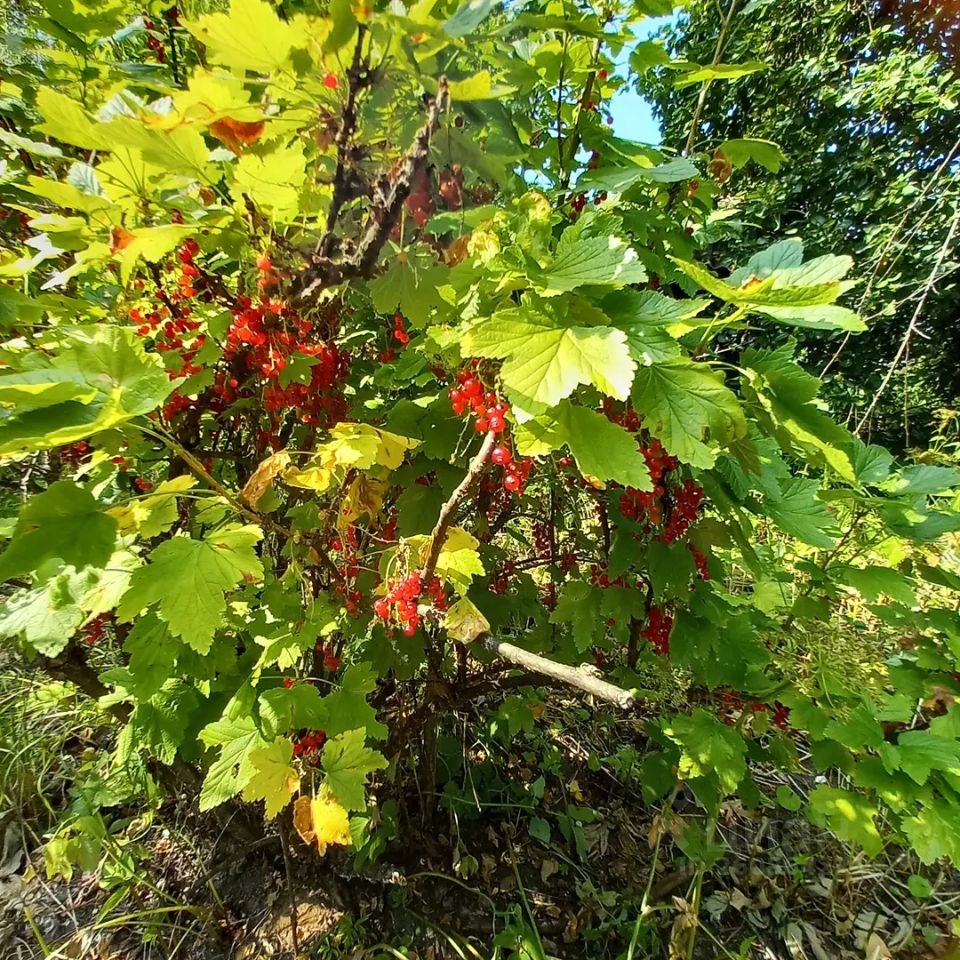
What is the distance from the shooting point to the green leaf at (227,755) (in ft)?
3.40

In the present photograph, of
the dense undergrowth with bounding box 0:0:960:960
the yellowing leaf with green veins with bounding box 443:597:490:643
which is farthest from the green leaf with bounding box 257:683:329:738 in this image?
the yellowing leaf with green veins with bounding box 443:597:490:643

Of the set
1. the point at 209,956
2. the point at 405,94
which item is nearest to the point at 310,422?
the point at 405,94

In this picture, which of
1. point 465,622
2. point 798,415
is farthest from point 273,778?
point 798,415

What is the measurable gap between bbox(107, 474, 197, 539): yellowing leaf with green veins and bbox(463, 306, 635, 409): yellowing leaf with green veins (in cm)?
50

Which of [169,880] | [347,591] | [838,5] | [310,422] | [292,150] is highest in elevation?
[838,5]

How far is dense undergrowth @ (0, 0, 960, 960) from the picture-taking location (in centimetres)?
77

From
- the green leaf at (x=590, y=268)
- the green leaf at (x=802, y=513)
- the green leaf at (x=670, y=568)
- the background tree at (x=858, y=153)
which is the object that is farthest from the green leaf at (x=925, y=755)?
the background tree at (x=858, y=153)

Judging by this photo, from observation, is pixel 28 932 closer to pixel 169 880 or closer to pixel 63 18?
pixel 169 880

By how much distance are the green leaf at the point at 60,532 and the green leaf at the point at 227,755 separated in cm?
46

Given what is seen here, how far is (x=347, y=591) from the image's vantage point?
1.18 metres

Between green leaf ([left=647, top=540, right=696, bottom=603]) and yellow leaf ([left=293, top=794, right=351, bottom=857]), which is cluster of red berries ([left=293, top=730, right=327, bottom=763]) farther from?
green leaf ([left=647, top=540, right=696, bottom=603])

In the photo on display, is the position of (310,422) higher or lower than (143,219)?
lower

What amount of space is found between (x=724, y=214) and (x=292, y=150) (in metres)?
1.15

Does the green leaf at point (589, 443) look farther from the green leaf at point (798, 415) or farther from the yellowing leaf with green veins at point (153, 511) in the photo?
the yellowing leaf with green veins at point (153, 511)
